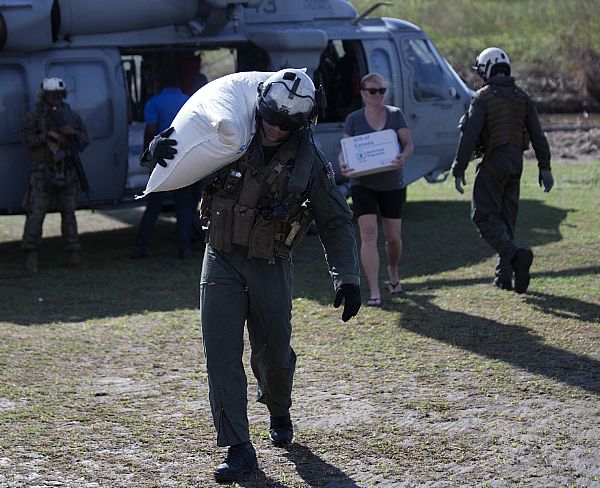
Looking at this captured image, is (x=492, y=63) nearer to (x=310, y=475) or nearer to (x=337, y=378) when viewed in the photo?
(x=337, y=378)

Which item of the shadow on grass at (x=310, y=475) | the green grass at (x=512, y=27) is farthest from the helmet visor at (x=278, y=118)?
the green grass at (x=512, y=27)

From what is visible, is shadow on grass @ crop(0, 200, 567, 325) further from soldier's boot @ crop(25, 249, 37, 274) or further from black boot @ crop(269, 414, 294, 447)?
black boot @ crop(269, 414, 294, 447)

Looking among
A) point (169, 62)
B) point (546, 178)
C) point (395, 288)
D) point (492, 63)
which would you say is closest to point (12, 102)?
point (169, 62)

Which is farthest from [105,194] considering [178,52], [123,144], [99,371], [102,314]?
[99,371]

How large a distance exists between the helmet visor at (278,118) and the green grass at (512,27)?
25.1 meters

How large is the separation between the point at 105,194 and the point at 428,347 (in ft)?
16.9

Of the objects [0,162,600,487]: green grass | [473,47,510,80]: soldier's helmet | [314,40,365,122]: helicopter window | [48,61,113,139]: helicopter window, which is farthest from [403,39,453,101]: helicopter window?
[473,47,510,80]: soldier's helmet

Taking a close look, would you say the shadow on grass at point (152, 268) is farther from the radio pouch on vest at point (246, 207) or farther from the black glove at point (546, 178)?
the radio pouch on vest at point (246, 207)

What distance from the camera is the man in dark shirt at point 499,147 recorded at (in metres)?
8.82

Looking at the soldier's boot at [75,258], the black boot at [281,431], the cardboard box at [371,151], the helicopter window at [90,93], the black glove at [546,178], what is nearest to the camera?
the black boot at [281,431]

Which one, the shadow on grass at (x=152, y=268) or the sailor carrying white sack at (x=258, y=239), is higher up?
the sailor carrying white sack at (x=258, y=239)

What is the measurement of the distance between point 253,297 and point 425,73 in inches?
343

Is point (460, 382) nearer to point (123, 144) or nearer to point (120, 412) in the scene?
point (120, 412)

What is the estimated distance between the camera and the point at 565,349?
289 inches
